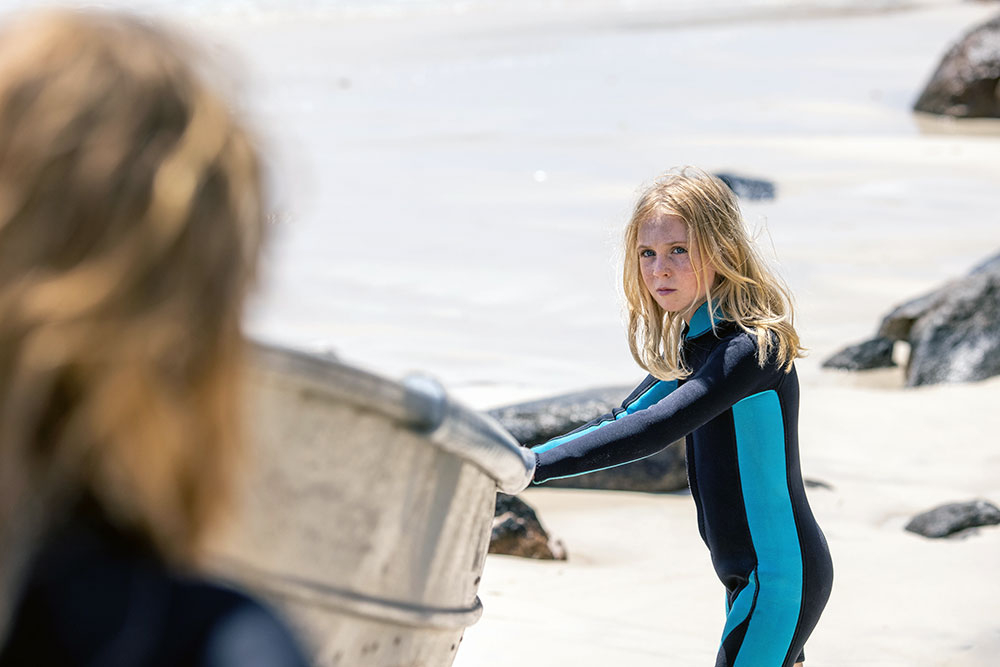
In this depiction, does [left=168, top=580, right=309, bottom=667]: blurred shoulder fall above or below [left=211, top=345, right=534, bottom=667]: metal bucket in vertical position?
above

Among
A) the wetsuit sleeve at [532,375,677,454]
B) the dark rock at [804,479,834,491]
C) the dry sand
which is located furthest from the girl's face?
the dark rock at [804,479,834,491]

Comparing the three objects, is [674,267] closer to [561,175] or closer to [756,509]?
[756,509]

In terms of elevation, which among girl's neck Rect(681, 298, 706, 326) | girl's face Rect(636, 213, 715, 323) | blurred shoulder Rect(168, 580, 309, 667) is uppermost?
blurred shoulder Rect(168, 580, 309, 667)

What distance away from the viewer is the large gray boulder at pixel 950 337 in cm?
803

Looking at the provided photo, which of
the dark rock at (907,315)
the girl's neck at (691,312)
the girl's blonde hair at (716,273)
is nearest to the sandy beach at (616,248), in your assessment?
the dark rock at (907,315)

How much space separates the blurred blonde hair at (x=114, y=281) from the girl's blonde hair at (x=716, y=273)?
7.08ft

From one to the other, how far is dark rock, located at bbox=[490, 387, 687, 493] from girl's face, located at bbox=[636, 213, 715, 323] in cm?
309

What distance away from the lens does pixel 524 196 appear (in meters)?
13.2

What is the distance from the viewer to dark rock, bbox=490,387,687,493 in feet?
20.9

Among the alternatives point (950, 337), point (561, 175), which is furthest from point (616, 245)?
point (561, 175)

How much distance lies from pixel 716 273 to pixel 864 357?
5570 millimetres

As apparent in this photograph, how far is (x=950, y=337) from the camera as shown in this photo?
26.4 ft

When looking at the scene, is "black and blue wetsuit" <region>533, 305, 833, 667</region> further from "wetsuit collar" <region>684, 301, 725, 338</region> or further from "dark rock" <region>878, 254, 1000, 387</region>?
"dark rock" <region>878, 254, 1000, 387</region>

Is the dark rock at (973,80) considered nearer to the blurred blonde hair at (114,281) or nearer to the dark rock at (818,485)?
the dark rock at (818,485)
